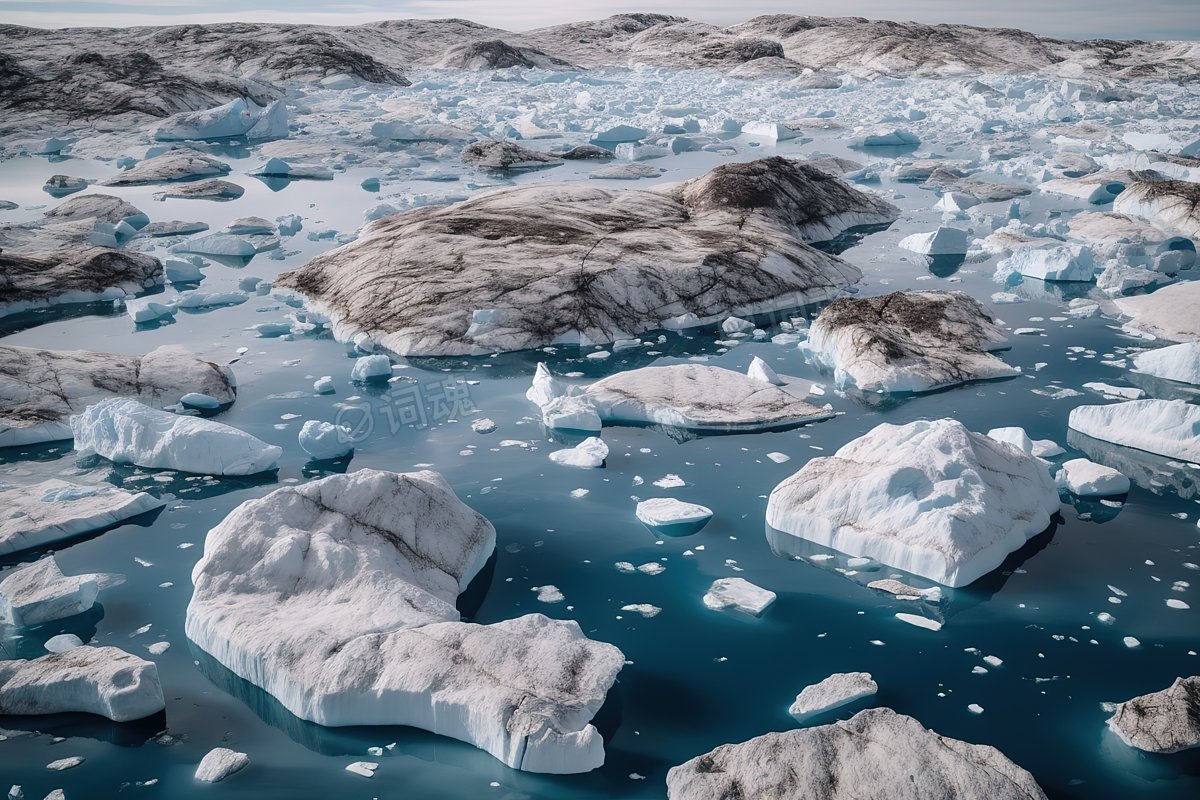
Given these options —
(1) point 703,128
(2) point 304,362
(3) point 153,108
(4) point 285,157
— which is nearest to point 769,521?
(2) point 304,362

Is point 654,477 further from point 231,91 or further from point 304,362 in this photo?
point 231,91

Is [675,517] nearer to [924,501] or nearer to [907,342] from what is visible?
[924,501]

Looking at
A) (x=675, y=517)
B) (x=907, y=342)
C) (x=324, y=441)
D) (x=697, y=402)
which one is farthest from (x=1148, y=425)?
(x=324, y=441)

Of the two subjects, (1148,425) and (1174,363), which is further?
(1174,363)

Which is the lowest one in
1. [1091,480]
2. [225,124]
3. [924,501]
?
[225,124]

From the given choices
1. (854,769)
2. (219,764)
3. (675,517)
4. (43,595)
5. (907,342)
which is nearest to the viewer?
(854,769)

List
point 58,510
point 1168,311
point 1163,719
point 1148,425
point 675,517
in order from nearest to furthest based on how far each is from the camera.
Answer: point 1163,719
point 675,517
point 58,510
point 1148,425
point 1168,311
